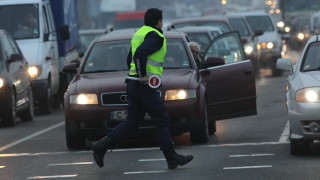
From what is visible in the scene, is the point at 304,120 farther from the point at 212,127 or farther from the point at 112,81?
the point at 212,127

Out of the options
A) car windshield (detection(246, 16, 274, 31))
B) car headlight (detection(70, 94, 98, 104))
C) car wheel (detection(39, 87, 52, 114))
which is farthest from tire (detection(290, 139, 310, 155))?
car windshield (detection(246, 16, 274, 31))

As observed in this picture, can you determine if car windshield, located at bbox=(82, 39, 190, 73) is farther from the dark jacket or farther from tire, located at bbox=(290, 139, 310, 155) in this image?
the dark jacket

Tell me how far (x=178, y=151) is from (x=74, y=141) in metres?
1.49

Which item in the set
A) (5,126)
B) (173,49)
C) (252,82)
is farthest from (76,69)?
(5,126)

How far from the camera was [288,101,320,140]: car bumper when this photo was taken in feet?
35.6

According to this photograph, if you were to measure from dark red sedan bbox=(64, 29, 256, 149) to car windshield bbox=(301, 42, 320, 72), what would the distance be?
4.84ft

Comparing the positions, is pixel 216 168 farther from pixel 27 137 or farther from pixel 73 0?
pixel 73 0

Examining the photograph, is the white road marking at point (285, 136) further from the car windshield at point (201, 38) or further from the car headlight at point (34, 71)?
the car windshield at point (201, 38)

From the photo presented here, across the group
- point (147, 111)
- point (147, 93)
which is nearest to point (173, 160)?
point (147, 111)

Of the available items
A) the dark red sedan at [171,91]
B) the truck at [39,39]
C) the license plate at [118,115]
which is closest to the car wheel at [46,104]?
the truck at [39,39]

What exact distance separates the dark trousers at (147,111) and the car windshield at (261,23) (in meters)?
23.7

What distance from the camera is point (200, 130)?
41.8 ft

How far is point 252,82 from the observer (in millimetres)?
14453

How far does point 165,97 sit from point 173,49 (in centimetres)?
164
